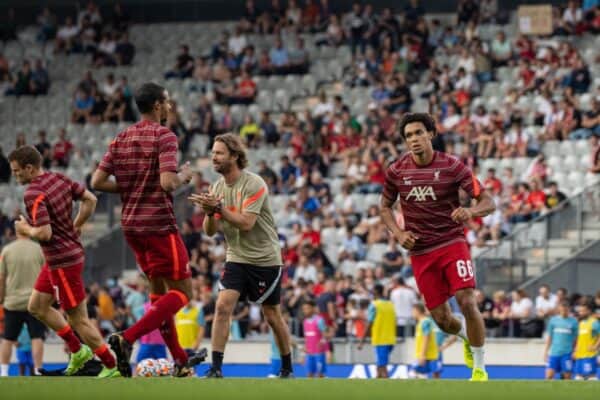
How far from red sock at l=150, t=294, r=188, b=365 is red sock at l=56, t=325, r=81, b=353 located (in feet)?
3.13

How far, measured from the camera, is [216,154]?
12.2 metres

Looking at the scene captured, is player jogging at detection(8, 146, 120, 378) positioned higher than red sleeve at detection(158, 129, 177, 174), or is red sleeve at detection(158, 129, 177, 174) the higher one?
red sleeve at detection(158, 129, 177, 174)

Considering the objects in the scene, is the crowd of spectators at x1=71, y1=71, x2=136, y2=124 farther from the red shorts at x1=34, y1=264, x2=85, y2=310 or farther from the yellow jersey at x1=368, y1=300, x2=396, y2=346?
the red shorts at x1=34, y1=264, x2=85, y2=310

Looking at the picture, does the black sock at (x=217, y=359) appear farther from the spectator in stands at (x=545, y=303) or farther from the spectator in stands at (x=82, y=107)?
the spectator in stands at (x=82, y=107)

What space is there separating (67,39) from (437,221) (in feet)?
85.3

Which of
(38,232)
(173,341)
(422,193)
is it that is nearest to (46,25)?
(38,232)

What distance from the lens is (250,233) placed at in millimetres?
12367

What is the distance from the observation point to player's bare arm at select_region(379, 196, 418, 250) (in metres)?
12.3

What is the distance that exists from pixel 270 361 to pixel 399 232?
12.7 metres

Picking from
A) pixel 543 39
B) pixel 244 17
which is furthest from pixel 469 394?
pixel 244 17

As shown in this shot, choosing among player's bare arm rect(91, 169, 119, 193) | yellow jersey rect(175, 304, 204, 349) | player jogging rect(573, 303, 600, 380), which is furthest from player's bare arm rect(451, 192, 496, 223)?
yellow jersey rect(175, 304, 204, 349)

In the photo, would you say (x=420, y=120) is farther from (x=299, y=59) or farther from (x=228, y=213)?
(x=299, y=59)

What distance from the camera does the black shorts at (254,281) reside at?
12.3 meters

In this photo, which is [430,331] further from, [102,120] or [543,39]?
[102,120]
